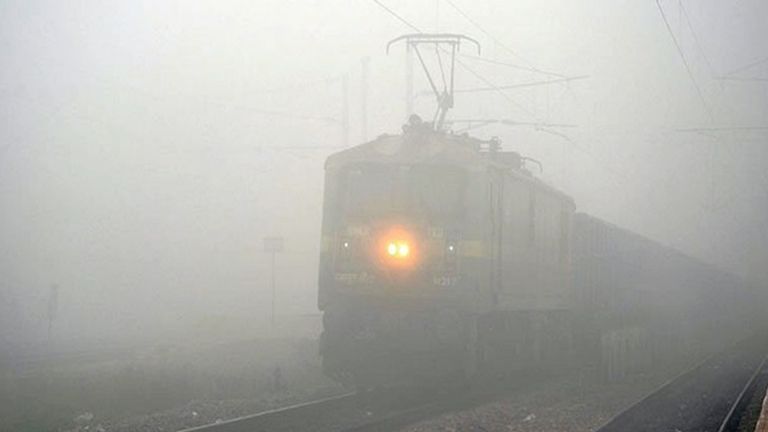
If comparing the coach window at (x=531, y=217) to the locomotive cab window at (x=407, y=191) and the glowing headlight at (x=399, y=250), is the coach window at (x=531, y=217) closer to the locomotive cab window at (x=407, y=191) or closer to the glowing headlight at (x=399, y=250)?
the locomotive cab window at (x=407, y=191)

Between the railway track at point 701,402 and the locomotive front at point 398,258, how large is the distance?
3050 mm

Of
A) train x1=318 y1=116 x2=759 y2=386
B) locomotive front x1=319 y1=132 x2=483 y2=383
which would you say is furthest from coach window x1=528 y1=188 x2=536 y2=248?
locomotive front x1=319 y1=132 x2=483 y2=383

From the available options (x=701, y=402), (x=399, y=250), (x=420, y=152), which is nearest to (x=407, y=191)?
(x=420, y=152)

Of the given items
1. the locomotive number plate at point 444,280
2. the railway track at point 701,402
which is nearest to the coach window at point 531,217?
the locomotive number plate at point 444,280

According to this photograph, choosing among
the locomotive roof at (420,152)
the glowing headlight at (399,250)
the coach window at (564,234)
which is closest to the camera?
the glowing headlight at (399,250)

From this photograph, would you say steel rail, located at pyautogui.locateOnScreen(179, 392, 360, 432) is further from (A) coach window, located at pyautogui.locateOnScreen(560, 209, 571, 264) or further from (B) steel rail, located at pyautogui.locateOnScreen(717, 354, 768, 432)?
(A) coach window, located at pyautogui.locateOnScreen(560, 209, 571, 264)

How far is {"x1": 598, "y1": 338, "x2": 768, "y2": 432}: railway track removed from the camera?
43.4ft

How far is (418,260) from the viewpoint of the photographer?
48.3 ft

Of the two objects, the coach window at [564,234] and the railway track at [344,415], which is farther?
the coach window at [564,234]

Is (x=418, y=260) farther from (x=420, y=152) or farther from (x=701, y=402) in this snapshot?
(x=701, y=402)

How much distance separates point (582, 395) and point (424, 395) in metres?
3.15

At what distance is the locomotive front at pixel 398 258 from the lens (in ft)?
47.2

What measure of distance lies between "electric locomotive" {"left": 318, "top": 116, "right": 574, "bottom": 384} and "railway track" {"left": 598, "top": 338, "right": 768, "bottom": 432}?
107 inches

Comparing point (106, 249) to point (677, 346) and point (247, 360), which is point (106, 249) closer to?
point (247, 360)
